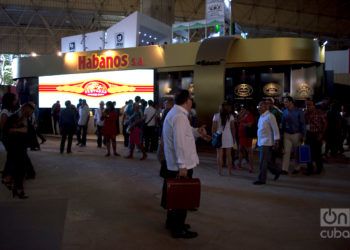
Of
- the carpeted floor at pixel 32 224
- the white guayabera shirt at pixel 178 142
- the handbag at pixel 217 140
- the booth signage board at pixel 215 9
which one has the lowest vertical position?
the carpeted floor at pixel 32 224

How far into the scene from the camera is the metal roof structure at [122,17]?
29859 millimetres

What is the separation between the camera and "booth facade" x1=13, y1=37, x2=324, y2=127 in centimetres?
1435

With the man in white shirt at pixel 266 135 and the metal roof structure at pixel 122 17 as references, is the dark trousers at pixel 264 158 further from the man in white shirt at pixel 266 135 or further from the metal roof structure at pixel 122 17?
the metal roof structure at pixel 122 17

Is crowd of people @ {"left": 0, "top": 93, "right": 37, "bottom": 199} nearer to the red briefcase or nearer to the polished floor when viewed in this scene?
the polished floor

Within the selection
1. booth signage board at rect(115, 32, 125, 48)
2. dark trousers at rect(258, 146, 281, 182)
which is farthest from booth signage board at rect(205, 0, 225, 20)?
dark trousers at rect(258, 146, 281, 182)

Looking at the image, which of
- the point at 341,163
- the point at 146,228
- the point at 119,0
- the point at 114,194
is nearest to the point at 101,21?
the point at 119,0

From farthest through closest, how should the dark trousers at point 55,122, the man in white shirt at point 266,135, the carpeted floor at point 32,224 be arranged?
the dark trousers at point 55,122
the man in white shirt at point 266,135
the carpeted floor at point 32,224

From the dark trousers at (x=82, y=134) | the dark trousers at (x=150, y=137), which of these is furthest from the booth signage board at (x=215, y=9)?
the dark trousers at (x=82, y=134)

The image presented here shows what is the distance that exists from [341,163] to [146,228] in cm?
760

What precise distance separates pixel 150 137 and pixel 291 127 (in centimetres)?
536

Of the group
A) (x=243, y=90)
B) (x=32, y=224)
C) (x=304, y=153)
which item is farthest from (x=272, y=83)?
(x=32, y=224)

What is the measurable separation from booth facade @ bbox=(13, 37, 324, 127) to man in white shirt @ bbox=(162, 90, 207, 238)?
8.84m

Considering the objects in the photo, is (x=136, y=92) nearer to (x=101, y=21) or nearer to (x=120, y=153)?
(x=120, y=153)

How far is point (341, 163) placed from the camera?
11.7 metres
